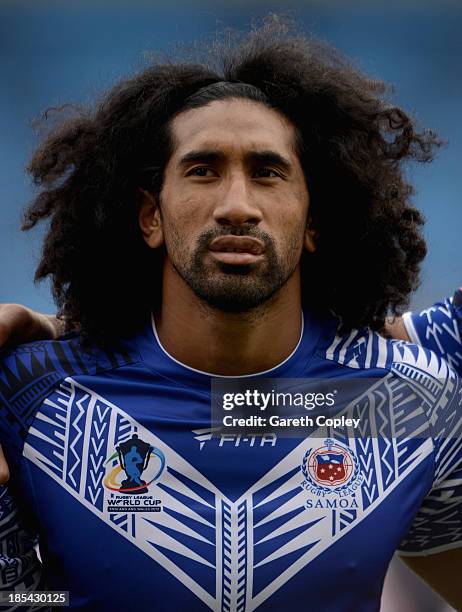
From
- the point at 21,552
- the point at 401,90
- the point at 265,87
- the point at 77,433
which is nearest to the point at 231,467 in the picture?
the point at 77,433

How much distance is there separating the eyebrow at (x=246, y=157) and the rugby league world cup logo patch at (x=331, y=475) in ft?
3.07

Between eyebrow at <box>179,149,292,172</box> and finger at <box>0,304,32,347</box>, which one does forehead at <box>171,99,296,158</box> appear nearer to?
eyebrow at <box>179,149,292,172</box>

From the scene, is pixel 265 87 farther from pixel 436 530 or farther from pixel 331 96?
pixel 436 530

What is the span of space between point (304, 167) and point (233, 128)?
327mm

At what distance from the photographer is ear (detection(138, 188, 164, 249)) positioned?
3.32 m

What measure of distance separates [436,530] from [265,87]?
169cm

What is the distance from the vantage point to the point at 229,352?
3.13 meters

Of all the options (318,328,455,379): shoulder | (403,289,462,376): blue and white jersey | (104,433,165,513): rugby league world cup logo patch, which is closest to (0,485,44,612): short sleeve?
(104,433,165,513): rugby league world cup logo patch

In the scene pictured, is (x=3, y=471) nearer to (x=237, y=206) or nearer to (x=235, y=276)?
(x=235, y=276)

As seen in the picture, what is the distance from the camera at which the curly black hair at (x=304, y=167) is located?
344cm

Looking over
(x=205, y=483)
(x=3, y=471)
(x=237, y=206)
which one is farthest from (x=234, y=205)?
(x=3, y=471)

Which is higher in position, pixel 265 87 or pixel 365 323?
pixel 265 87

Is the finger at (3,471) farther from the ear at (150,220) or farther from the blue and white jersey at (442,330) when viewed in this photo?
the blue and white jersey at (442,330)

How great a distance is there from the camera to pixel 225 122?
3164 millimetres
